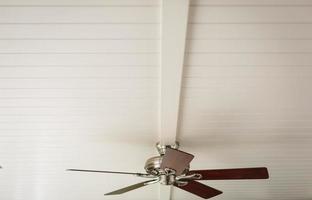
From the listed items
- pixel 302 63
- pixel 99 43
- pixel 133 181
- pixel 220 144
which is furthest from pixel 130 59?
pixel 133 181

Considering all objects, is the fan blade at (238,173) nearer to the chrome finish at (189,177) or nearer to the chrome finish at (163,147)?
the chrome finish at (189,177)

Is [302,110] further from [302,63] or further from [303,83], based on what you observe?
[302,63]

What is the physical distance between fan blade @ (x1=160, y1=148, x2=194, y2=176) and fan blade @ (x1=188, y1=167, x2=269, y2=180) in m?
0.17

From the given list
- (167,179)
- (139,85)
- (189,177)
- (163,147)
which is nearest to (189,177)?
(189,177)

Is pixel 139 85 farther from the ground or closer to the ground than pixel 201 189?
farther from the ground

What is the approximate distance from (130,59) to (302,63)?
71 centimetres

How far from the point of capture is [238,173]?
1677 mm

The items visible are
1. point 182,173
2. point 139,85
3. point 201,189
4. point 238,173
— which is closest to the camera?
point 139,85

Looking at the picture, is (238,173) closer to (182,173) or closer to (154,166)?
(182,173)

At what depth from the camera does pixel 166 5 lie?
0.98 meters

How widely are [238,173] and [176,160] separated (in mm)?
351

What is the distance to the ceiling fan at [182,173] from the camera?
158cm

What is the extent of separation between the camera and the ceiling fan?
158 centimetres

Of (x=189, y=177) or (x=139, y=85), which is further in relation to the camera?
(x=189, y=177)
